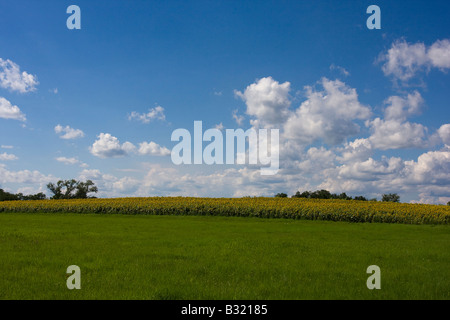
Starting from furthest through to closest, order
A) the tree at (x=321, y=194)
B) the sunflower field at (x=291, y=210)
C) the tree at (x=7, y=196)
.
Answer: the tree at (x=7, y=196) → the tree at (x=321, y=194) → the sunflower field at (x=291, y=210)

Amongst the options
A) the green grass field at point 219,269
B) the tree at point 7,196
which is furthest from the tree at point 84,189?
the green grass field at point 219,269

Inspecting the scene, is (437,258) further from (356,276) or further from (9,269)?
(9,269)

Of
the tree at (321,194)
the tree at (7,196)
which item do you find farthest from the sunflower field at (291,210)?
the tree at (7,196)

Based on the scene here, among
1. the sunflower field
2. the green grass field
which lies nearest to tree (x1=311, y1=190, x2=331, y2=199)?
the sunflower field

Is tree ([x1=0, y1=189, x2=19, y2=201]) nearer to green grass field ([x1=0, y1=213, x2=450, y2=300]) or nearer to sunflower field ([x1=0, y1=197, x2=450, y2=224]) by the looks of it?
sunflower field ([x1=0, y1=197, x2=450, y2=224])

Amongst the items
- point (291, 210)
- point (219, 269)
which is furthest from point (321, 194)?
point (219, 269)

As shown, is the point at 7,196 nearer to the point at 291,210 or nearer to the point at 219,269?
the point at 291,210

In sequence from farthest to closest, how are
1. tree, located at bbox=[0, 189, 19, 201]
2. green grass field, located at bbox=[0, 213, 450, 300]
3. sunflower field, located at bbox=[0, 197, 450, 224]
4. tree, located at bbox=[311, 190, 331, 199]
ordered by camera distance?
tree, located at bbox=[0, 189, 19, 201] → tree, located at bbox=[311, 190, 331, 199] → sunflower field, located at bbox=[0, 197, 450, 224] → green grass field, located at bbox=[0, 213, 450, 300]

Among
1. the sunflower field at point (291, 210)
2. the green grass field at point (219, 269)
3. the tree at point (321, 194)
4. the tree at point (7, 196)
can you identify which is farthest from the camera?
the tree at point (7, 196)

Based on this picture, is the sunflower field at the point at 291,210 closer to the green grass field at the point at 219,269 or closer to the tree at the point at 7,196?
the green grass field at the point at 219,269

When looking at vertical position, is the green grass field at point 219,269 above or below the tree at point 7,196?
above

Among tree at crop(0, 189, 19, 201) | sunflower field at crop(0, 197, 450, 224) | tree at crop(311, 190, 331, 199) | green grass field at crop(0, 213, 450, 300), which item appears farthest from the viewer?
tree at crop(0, 189, 19, 201)

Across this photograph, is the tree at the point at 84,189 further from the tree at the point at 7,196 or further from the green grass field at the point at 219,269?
the green grass field at the point at 219,269

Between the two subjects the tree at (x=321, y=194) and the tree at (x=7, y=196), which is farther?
the tree at (x=7, y=196)
